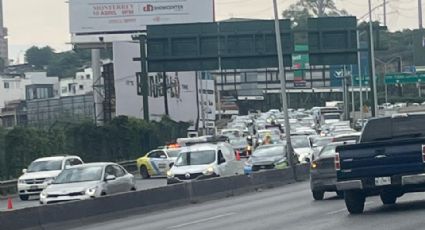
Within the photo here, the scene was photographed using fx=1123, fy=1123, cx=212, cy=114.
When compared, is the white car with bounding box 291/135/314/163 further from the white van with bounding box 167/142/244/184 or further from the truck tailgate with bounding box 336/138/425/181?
the truck tailgate with bounding box 336/138/425/181

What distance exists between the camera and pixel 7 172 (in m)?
53.2

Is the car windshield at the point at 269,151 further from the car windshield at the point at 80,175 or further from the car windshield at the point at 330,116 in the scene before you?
the car windshield at the point at 330,116

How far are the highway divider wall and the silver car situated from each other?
38.7 inches

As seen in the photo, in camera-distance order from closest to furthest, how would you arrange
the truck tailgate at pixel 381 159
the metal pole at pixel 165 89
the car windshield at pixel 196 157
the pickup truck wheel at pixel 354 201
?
1. the truck tailgate at pixel 381 159
2. the pickup truck wheel at pixel 354 201
3. the car windshield at pixel 196 157
4. the metal pole at pixel 165 89

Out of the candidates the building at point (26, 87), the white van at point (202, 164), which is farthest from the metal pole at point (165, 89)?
the white van at point (202, 164)

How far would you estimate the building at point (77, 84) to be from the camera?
522ft

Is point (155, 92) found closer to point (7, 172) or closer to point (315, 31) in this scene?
point (315, 31)

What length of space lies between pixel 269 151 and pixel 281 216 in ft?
73.6

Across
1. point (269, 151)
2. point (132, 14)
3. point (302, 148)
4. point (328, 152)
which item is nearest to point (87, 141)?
point (302, 148)

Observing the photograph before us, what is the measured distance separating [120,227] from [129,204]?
4.65 metres

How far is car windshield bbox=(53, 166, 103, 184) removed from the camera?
1240 inches

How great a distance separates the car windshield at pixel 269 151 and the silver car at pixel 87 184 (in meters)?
14.0

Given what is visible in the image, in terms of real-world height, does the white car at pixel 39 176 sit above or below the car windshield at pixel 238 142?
above

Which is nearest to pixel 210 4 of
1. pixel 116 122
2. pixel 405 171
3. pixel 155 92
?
pixel 155 92
